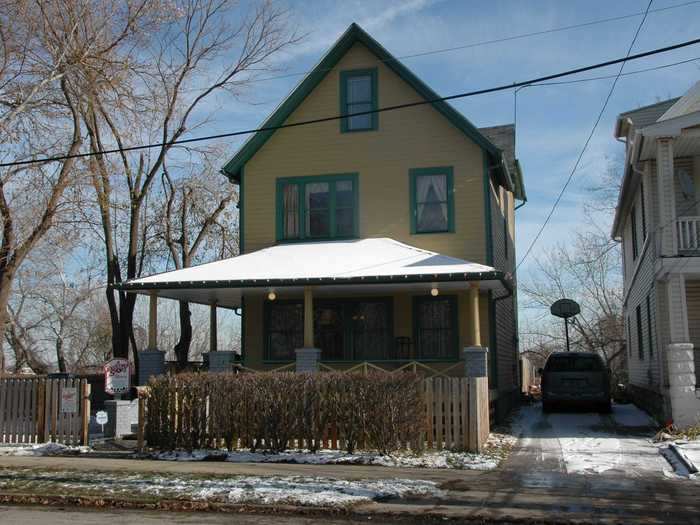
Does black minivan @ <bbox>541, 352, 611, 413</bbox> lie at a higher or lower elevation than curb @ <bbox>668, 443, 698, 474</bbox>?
higher

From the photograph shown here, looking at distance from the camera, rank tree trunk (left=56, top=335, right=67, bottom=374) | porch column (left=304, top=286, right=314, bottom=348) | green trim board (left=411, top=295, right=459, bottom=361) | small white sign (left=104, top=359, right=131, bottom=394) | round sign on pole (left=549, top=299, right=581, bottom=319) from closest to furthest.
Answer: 1. small white sign (left=104, top=359, right=131, bottom=394)
2. porch column (left=304, top=286, right=314, bottom=348)
3. green trim board (left=411, top=295, right=459, bottom=361)
4. round sign on pole (left=549, top=299, right=581, bottom=319)
5. tree trunk (left=56, top=335, right=67, bottom=374)

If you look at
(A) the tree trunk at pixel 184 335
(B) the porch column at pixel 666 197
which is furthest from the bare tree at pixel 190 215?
(B) the porch column at pixel 666 197

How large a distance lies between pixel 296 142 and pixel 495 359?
7.75 m

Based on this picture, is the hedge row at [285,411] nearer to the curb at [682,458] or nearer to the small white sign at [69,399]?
the small white sign at [69,399]

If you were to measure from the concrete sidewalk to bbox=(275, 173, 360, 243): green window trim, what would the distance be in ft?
29.2

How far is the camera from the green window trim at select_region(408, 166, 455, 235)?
65.6ft

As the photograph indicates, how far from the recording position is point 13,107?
20.2 metres

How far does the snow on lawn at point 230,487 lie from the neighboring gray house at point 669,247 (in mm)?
7311

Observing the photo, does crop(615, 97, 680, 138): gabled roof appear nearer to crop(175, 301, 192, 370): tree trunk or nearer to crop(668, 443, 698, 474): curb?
crop(668, 443, 698, 474): curb

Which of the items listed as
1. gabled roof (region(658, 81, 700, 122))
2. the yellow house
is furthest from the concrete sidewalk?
gabled roof (region(658, 81, 700, 122))

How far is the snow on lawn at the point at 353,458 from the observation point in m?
12.6

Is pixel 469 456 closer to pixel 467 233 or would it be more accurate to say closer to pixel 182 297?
pixel 467 233

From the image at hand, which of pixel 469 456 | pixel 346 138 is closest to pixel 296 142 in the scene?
pixel 346 138

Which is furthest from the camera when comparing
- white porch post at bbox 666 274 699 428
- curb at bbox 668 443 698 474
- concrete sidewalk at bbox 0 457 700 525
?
white porch post at bbox 666 274 699 428
